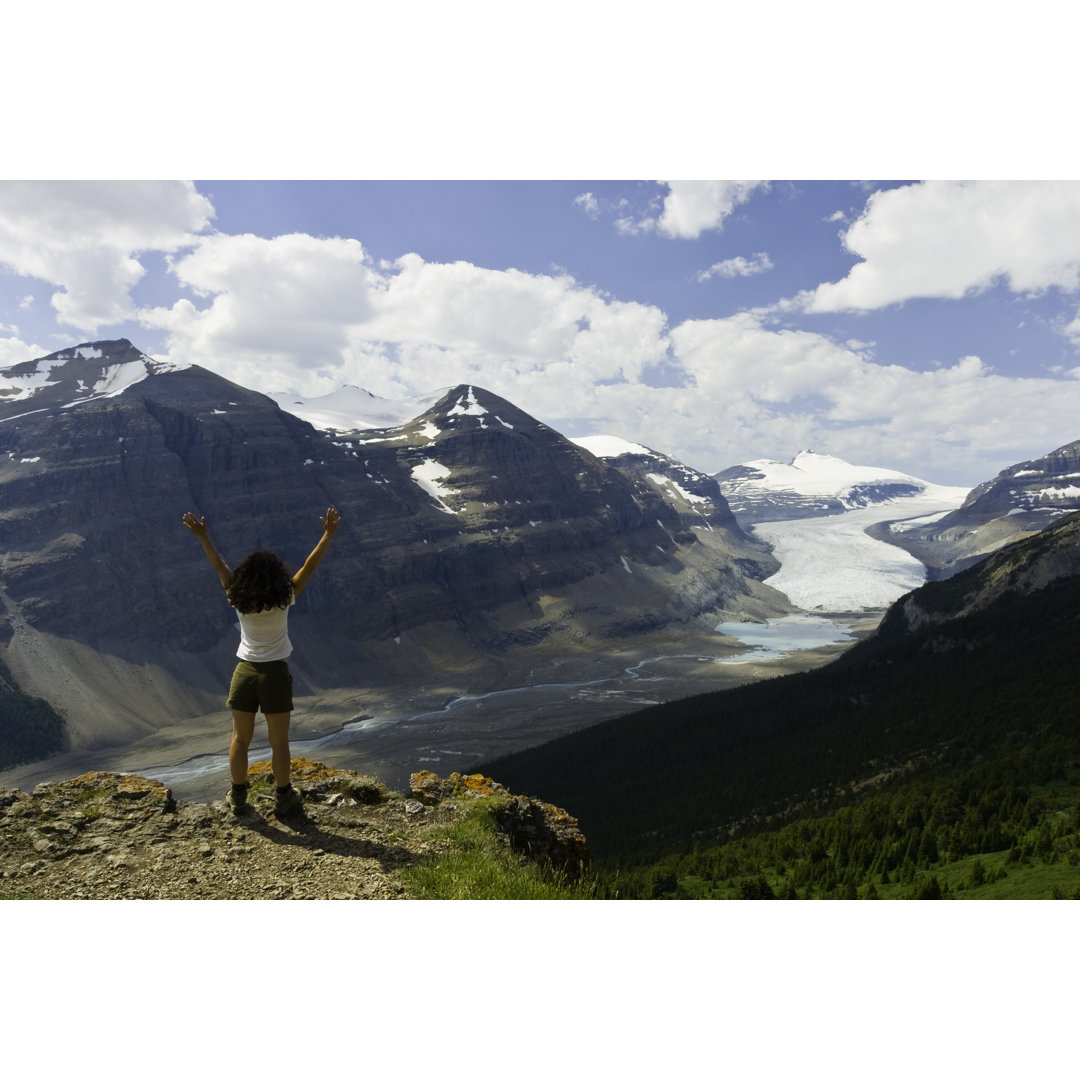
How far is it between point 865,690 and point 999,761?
38.7 meters

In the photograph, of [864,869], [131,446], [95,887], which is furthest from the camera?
[131,446]

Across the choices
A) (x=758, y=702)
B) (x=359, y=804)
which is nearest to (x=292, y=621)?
(x=758, y=702)

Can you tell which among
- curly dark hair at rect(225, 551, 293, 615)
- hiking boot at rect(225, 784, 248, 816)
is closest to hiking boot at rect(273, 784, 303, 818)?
hiking boot at rect(225, 784, 248, 816)

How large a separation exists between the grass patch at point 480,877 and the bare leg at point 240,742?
119 inches

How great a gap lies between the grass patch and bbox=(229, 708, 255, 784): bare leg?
119 inches

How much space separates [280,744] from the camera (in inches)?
396

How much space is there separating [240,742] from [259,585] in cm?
238

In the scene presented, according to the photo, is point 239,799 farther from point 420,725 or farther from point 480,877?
point 420,725

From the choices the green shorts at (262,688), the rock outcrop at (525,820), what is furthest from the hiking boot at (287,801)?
the rock outcrop at (525,820)

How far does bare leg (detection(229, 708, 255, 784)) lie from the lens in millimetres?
9805

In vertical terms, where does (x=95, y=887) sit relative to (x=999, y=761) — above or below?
above

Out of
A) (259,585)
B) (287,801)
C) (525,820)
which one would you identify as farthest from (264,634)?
(525,820)

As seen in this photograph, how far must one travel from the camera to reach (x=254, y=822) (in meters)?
10.4

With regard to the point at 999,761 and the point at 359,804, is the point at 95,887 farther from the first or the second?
the point at 999,761
